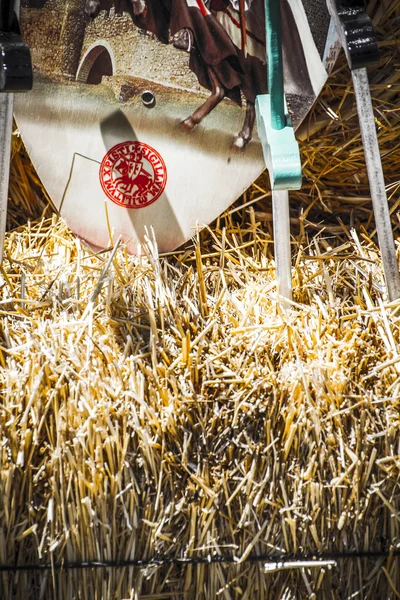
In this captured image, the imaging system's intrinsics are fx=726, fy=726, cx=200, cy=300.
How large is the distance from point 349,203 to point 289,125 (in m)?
0.25

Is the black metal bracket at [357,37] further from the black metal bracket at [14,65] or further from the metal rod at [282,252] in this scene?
the black metal bracket at [14,65]

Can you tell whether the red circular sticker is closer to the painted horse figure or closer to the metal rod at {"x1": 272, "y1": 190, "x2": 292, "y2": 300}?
the painted horse figure

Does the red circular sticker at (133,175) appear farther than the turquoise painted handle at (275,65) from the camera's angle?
Yes

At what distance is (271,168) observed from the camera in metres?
0.86

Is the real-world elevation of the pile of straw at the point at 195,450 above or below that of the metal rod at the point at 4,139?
below

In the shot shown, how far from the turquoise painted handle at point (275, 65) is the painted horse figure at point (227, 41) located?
0.37 feet

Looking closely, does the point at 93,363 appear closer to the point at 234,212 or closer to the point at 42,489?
the point at 42,489

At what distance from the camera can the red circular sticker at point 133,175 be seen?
100 centimetres

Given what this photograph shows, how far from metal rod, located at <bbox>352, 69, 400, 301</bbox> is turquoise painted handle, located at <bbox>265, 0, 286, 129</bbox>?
101 millimetres

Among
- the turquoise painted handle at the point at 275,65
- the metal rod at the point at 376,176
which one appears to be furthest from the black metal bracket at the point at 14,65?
the metal rod at the point at 376,176

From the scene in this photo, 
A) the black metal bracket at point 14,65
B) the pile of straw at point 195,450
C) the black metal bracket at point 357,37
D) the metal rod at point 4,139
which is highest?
the black metal bracket at point 357,37

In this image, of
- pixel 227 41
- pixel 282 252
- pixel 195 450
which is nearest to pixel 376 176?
pixel 282 252

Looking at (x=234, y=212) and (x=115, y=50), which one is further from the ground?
(x=115, y=50)

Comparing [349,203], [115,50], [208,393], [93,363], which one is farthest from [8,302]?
[349,203]
